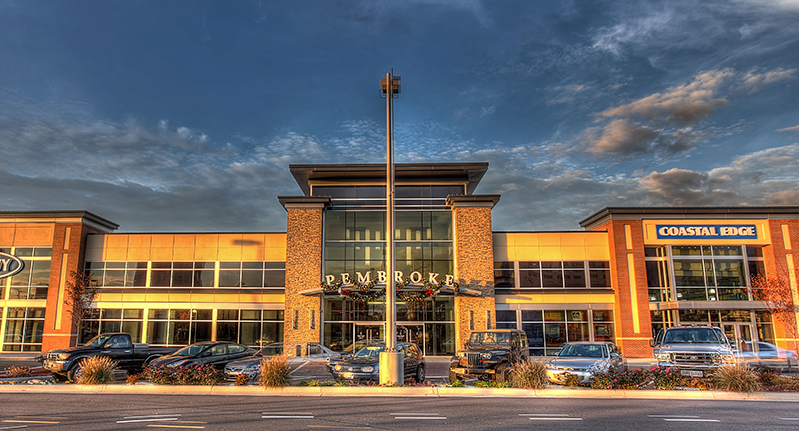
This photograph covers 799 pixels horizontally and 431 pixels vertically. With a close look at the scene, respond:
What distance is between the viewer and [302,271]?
3178 cm

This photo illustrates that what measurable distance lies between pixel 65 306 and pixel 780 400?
36993 mm

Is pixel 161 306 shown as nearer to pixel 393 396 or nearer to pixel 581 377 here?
pixel 393 396

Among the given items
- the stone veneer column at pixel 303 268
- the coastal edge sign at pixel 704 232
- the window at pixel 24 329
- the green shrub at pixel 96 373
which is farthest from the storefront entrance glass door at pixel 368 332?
the window at pixel 24 329

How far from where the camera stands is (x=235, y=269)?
34.1m

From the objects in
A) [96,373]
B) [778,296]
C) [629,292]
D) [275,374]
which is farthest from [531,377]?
[778,296]

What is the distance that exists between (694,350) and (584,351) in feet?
11.8

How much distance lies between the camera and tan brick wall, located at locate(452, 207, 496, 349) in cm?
3091

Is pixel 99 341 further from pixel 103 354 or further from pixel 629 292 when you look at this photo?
pixel 629 292

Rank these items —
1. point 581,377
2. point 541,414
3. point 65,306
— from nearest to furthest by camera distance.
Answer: point 541,414, point 581,377, point 65,306

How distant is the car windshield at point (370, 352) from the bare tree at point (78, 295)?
2223cm

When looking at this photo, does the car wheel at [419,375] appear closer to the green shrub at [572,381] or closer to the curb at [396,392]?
the curb at [396,392]

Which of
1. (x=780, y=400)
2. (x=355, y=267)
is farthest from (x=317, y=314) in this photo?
(x=780, y=400)

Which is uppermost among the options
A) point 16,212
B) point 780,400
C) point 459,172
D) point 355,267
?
point 459,172

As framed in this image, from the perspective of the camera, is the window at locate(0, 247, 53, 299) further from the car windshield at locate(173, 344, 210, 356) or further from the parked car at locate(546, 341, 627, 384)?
the parked car at locate(546, 341, 627, 384)
